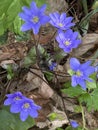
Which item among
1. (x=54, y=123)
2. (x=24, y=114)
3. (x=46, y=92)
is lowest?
(x=54, y=123)

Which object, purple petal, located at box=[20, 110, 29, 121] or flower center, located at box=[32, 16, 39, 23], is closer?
flower center, located at box=[32, 16, 39, 23]

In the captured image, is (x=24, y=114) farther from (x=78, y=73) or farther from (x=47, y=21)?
(x=47, y=21)

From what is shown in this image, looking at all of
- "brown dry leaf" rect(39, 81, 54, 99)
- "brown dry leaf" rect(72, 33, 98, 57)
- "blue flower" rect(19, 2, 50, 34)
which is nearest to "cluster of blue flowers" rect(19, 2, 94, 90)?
"blue flower" rect(19, 2, 50, 34)

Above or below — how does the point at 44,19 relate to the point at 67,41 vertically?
above

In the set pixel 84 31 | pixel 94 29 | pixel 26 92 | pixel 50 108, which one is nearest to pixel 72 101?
pixel 50 108

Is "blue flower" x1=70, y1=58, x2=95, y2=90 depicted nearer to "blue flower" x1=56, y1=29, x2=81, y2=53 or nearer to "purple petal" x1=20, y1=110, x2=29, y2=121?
"blue flower" x1=56, y1=29, x2=81, y2=53

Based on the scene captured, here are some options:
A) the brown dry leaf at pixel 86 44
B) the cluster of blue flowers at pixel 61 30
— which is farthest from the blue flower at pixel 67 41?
the brown dry leaf at pixel 86 44

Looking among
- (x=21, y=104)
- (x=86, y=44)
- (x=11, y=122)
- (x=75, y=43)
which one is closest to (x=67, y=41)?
(x=75, y=43)
